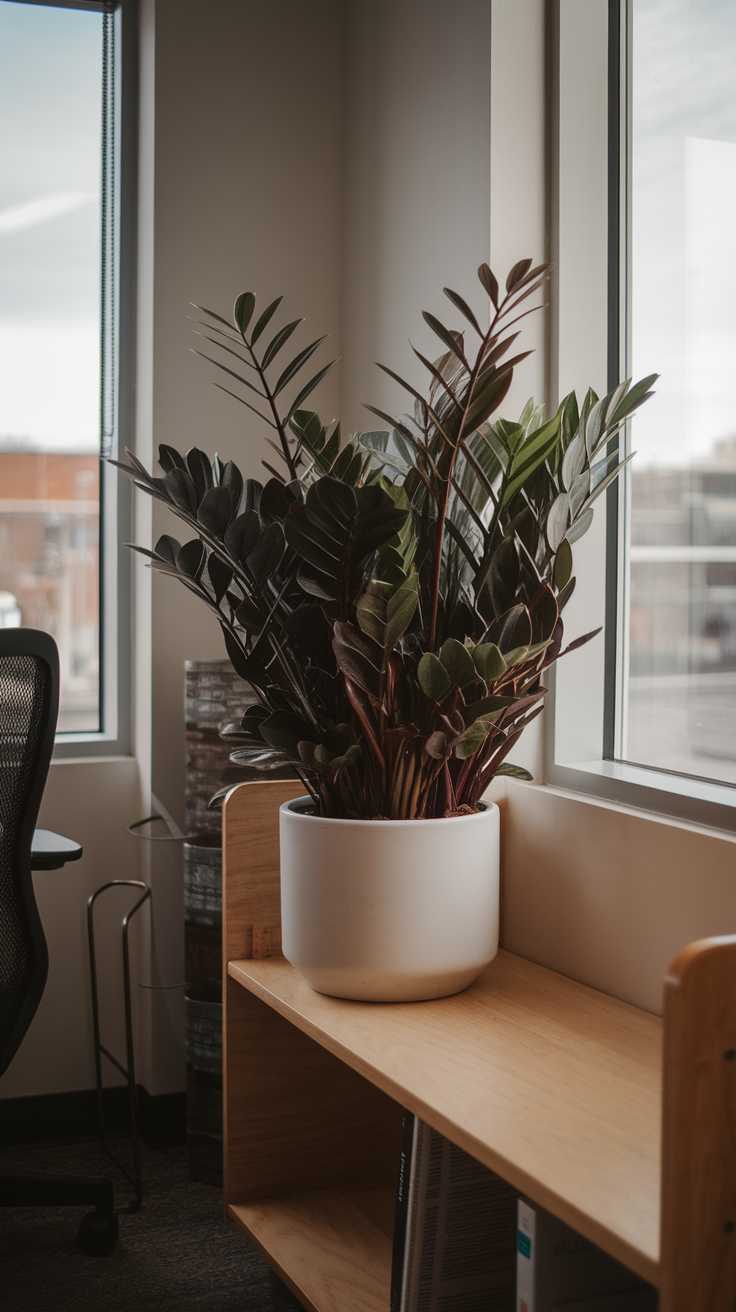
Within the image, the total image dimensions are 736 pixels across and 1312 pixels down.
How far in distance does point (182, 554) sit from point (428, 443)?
1.08ft

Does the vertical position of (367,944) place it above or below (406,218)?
below

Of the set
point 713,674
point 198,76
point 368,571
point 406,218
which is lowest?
point 713,674

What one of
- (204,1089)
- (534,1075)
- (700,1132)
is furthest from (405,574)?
(204,1089)

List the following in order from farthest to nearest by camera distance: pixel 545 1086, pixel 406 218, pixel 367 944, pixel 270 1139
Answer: pixel 406 218
pixel 270 1139
pixel 367 944
pixel 545 1086


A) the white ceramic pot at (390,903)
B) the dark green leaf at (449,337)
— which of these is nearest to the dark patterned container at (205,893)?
the white ceramic pot at (390,903)

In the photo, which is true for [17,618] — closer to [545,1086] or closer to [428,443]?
[428,443]

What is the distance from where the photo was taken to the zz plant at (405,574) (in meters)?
1.20

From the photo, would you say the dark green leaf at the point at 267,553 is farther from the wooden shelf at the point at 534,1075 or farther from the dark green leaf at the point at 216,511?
the wooden shelf at the point at 534,1075

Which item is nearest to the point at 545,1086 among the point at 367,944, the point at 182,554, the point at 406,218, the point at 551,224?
the point at 367,944

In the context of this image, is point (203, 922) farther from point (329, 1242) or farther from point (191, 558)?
point (191, 558)

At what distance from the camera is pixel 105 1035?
2.48 metres

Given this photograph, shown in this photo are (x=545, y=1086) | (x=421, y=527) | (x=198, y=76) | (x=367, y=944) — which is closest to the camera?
(x=545, y=1086)

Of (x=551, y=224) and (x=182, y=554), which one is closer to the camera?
(x=182, y=554)

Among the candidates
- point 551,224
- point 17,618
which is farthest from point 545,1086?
point 17,618
